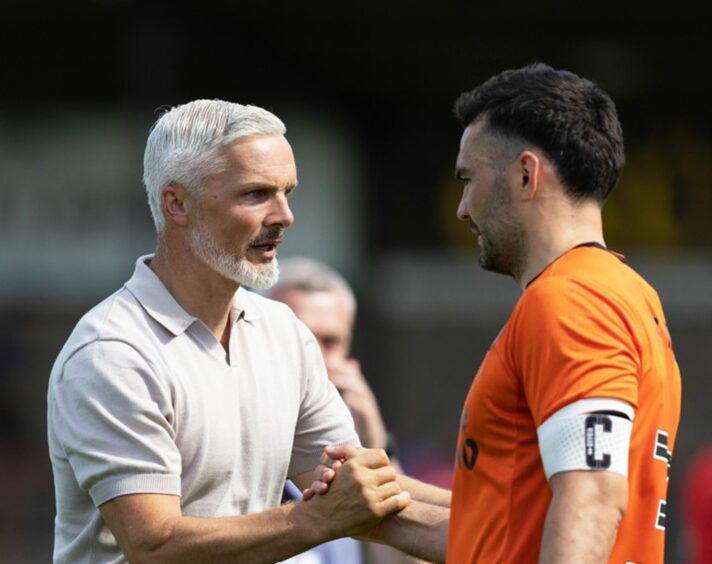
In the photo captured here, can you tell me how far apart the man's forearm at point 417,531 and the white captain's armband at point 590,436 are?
3.03ft

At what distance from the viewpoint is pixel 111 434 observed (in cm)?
356

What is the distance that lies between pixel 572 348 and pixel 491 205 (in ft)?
1.47

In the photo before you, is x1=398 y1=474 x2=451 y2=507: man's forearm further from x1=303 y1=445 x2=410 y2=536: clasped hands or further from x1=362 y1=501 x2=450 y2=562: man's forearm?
x1=303 y1=445 x2=410 y2=536: clasped hands

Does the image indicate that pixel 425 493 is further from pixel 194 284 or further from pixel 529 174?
pixel 529 174

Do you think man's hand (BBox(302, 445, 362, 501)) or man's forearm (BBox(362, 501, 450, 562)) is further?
man's forearm (BBox(362, 501, 450, 562))

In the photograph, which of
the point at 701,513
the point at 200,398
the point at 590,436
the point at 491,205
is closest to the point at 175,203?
the point at 200,398

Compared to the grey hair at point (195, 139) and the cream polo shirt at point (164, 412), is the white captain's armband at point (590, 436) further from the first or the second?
the grey hair at point (195, 139)

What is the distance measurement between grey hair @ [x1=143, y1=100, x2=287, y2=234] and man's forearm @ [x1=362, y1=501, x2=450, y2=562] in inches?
37.8

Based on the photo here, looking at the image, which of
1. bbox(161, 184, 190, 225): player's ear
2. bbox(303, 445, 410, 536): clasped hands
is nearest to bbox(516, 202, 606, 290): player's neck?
bbox(303, 445, 410, 536): clasped hands

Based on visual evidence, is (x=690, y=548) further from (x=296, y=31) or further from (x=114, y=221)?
(x=114, y=221)

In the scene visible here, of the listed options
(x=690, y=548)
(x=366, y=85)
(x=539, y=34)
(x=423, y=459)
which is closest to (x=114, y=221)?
(x=366, y=85)

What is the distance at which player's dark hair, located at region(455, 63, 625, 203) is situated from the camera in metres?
3.31

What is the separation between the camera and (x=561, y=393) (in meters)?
3.06

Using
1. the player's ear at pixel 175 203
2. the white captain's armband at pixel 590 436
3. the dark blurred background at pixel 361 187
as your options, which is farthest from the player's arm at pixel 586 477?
the dark blurred background at pixel 361 187
